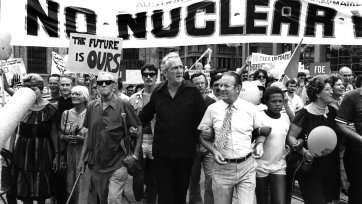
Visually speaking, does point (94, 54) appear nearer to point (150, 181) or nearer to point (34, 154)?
point (34, 154)

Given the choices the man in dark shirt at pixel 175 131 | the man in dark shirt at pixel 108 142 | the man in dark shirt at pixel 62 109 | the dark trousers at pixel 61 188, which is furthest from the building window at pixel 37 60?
the man in dark shirt at pixel 175 131

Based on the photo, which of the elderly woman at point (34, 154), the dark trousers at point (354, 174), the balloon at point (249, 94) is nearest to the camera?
the dark trousers at point (354, 174)

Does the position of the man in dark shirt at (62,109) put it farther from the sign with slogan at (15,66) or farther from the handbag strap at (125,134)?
the sign with slogan at (15,66)

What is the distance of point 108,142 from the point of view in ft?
17.4

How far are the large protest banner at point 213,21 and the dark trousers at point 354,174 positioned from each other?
2.54 metres

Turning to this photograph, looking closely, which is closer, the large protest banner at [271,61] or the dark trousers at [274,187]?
the dark trousers at [274,187]

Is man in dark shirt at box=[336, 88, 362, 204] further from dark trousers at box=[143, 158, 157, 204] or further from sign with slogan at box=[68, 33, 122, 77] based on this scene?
sign with slogan at box=[68, 33, 122, 77]

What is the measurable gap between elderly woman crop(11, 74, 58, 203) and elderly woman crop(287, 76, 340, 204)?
2.95 meters

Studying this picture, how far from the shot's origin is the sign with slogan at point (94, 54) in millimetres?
Result: 7418

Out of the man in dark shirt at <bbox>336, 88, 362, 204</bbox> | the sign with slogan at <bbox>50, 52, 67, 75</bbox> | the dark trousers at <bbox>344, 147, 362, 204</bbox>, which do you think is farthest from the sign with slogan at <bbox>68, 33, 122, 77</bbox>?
the sign with slogan at <bbox>50, 52, 67, 75</bbox>

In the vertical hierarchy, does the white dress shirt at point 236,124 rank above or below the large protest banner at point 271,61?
below

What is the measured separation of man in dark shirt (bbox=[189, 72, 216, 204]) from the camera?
592 centimetres

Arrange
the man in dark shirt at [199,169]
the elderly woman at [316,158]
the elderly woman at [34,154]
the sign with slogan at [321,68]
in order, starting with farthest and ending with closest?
the sign with slogan at [321,68]
the man in dark shirt at [199,169]
the elderly woman at [34,154]
the elderly woman at [316,158]

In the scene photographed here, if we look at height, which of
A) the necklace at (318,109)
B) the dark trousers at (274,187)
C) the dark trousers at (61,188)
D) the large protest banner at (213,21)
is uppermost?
the large protest banner at (213,21)
